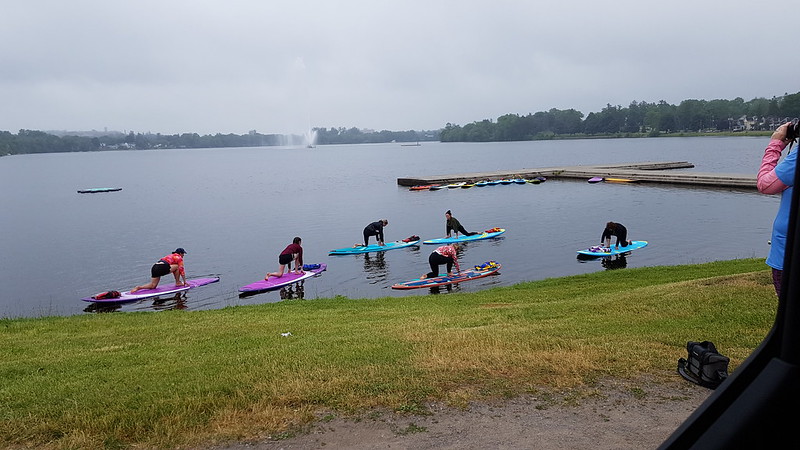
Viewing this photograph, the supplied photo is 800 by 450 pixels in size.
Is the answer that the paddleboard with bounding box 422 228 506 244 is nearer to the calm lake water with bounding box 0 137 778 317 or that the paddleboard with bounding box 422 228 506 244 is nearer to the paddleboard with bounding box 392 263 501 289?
the calm lake water with bounding box 0 137 778 317

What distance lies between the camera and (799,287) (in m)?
1.61

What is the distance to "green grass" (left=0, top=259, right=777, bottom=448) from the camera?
6.36 meters

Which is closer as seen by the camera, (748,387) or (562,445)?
(748,387)

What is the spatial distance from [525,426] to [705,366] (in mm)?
2231

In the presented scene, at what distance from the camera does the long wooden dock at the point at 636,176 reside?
60178 millimetres

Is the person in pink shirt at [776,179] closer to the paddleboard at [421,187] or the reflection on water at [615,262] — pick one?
the reflection on water at [615,262]

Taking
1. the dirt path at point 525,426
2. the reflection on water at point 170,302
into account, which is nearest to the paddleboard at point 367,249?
the reflection on water at point 170,302

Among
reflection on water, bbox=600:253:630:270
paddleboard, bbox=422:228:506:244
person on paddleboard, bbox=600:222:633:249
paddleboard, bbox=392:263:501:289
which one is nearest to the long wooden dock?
paddleboard, bbox=422:228:506:244

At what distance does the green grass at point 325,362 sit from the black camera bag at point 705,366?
0.33m

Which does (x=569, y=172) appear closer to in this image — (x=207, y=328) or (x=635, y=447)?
(x=207, y=328)

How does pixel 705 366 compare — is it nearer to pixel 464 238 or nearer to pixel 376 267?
pixel 376 267

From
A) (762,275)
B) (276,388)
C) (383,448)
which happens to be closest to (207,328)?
(276,388)

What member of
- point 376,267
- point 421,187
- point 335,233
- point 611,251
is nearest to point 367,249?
point 376,267

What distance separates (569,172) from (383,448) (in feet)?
257
